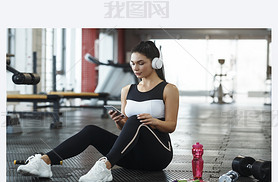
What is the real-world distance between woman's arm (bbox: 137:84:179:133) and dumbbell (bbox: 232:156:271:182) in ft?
1.19

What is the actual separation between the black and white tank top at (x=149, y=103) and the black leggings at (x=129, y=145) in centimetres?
10

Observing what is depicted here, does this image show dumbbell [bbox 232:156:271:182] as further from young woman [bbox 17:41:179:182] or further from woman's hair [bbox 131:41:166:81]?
woman's hair [bbox 131:41:166:81]

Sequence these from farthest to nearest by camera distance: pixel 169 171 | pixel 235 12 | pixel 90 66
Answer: pixel 90 66
pixel 235 12
pixel 169 171

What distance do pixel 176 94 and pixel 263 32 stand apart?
11505 millimetres

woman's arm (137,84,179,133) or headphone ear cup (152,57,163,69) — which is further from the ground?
headphone ear cup (152,57,163,69)

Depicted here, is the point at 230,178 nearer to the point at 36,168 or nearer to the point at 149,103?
the point at 149,103

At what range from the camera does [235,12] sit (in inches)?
104

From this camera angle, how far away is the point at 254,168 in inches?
66.7

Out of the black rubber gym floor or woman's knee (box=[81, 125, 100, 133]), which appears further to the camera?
the black rubber gym floor

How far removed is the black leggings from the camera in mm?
1602

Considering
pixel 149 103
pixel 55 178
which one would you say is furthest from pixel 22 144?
pixel 149 103

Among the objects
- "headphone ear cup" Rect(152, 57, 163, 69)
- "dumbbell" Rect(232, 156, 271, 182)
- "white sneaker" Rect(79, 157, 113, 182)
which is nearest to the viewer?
"white sneaker" Rect(79, 157, 113, 182)

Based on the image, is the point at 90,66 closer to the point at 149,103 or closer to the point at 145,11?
the point at 145,11

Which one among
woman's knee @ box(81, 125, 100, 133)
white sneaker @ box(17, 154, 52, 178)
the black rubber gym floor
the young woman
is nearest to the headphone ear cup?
the young woman
